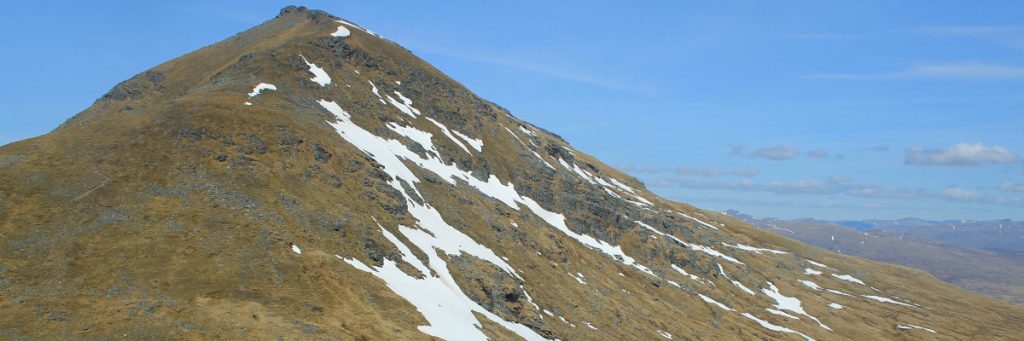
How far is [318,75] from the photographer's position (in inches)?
4158

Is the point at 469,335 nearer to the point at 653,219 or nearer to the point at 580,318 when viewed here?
the point at 580,318

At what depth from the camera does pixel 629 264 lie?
12225 cm

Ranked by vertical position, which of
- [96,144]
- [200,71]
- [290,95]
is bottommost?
[96,144]

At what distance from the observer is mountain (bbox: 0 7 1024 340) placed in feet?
162

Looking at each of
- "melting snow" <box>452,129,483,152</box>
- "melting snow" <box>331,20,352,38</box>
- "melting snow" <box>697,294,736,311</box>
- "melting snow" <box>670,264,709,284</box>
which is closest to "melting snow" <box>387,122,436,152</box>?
"melting snow" <box>452,129,483,152</box>

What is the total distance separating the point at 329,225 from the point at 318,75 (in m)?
46.9

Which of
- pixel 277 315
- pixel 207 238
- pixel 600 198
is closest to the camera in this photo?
pixel 277 315

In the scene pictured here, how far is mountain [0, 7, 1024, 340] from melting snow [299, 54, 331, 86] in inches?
19.7

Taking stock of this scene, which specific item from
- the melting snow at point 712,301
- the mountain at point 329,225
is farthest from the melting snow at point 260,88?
the melting snow at point 712,301

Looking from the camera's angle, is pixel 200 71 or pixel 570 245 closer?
pixel 570 245

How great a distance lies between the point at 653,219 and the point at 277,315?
115668mm

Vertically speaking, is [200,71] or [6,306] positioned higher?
[200,71]

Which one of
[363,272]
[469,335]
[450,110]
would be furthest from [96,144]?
[450,110]

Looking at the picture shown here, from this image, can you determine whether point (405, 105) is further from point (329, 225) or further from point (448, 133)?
point (329, 225)
